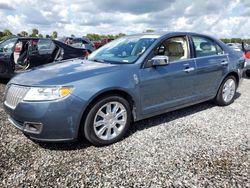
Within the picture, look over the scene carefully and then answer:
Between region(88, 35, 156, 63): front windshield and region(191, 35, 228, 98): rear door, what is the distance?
1032mm

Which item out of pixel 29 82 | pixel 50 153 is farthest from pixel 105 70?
pixel 50 153

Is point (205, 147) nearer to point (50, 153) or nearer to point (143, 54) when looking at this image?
point (143, 54)

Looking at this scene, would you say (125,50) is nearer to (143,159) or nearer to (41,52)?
(143,159)

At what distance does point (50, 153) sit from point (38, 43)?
5163 mm

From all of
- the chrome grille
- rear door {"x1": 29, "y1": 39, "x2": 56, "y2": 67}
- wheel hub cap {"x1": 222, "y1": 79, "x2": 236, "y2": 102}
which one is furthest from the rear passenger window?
rear door {"x1": 29, "y1": 39, "x2": 56, "y2": 67}

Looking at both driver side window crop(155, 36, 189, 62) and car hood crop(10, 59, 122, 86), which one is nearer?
car hood crop(10, 59, 122, 86)

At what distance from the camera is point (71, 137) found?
331 centimetres

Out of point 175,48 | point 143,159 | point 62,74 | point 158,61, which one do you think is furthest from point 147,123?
point 62,74

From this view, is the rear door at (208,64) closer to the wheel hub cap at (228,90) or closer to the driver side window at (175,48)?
the driver side window at (175,48)

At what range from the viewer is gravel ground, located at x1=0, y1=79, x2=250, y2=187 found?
2805 millimetres

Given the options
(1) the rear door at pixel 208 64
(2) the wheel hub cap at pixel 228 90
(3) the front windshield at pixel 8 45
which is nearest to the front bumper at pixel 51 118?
(1) the rear door at pixel 208 64

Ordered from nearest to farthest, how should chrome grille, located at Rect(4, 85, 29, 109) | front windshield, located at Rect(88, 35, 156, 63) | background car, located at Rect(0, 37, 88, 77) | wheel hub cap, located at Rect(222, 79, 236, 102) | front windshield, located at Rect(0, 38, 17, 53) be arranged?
chrome grille, located at Rect(4, 85, 29, 109)
front windshield, located at Rect(88, 35, 156, 63)
wheel hub cap, located at Rect(222, 79, 236, 102)
background car, located at Rect(0, 37, 88, 77)
front windshield, located at Rect(0, 38, 17, 53)

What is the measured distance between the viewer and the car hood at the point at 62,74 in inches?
130

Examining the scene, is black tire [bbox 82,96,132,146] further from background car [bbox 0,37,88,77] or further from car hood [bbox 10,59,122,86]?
background car [bbox 0,37,88,77]
